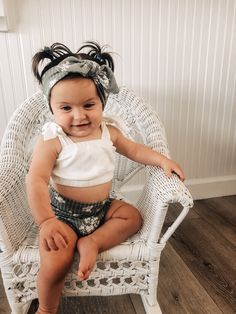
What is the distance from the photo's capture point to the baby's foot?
82cm

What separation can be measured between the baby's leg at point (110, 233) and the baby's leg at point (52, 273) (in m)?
0.04

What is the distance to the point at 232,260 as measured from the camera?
132cm

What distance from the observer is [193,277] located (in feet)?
4.02

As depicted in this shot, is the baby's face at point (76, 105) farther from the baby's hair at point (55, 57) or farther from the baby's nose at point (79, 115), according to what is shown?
the baby's hair at point (55, 57)

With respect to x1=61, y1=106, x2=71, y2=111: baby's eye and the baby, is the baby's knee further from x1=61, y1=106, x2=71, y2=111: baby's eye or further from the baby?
x1=61, y1=106, x2=71, y2=111: baby's eye

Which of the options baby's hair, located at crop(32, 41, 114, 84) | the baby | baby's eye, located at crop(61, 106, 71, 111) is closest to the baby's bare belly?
the baby

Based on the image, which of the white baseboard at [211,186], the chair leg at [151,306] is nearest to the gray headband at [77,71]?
the chair leg at [151,306]

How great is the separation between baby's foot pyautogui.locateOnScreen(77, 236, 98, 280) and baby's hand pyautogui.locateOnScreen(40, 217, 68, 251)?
0.22ft

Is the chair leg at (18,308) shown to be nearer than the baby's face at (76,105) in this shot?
No

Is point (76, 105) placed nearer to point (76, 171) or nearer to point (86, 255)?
point (76, 171)

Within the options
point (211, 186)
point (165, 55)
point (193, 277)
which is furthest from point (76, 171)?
point (211, 186)

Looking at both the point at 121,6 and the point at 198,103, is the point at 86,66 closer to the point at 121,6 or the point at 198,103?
the point at 121,6

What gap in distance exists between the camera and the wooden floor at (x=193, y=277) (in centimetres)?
110

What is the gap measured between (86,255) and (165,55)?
3.38ft
